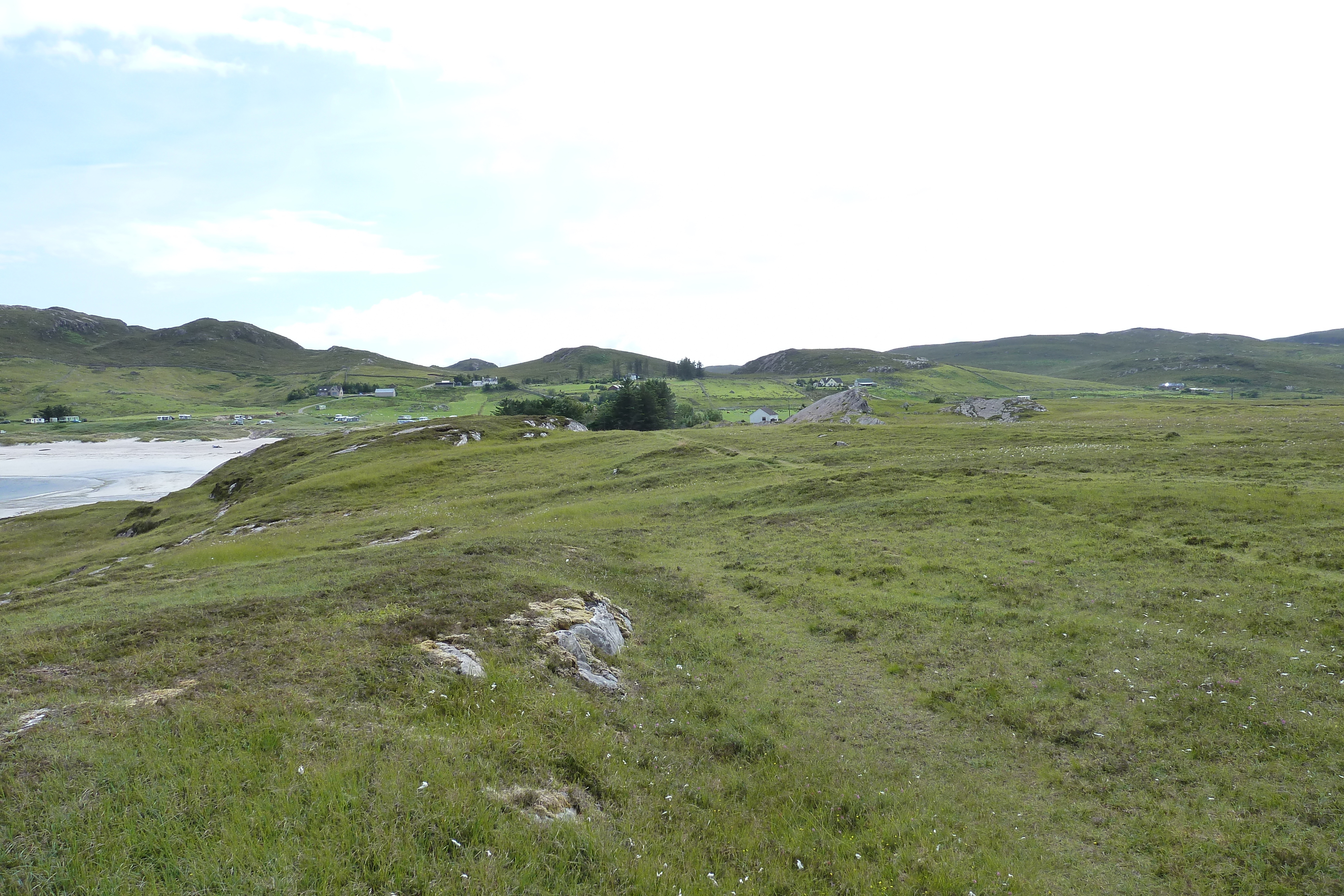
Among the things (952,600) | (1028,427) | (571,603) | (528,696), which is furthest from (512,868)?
(1028,427)

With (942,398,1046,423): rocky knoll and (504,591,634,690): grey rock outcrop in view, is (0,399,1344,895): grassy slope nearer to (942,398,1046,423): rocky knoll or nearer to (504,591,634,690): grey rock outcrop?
(504,591,634,690): grey rock outcrop

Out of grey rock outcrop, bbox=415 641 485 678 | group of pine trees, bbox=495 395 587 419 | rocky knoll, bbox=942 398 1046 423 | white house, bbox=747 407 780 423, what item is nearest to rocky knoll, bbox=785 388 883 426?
white house, bbox=747 407 780 423

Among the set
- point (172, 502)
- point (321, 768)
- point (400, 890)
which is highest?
point (321, 768)

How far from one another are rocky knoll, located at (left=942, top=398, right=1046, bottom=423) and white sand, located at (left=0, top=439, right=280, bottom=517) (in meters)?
156

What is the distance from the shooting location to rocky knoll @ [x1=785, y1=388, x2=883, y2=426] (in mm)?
124938

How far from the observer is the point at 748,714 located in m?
16.8

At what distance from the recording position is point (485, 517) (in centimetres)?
4744

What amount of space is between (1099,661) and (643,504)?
32152 millimetres

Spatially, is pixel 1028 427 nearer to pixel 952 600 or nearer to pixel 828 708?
pixel 952 600

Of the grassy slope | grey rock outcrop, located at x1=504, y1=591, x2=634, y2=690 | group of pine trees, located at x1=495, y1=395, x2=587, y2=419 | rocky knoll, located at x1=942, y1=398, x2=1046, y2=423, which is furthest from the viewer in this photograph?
group of pine trees, located at x1=495, y1=395, x2=587, y2=419

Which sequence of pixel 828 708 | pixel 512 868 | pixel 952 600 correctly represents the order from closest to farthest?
pixel 512 868 → pixel 828 708 → pixel 952 600

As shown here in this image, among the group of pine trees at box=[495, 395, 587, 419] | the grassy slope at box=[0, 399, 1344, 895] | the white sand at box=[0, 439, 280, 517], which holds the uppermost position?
the group of pine trees at box=[495, 395, 587, 419]

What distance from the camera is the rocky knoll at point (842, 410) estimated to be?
12494 cm

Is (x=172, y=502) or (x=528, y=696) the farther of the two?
(x=172, y=502)
